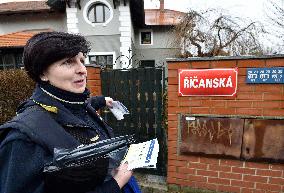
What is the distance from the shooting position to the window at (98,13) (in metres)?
16.2

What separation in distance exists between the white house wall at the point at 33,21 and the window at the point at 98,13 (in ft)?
7.85

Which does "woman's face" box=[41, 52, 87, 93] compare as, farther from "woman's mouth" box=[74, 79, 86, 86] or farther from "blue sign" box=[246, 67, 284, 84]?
"blue sign" box=[246, 67, 284, 84]

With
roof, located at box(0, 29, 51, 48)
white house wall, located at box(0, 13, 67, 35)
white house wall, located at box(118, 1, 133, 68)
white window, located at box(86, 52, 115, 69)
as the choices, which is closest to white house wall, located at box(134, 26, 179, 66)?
white window, located at box(86, 52, 115, 69)

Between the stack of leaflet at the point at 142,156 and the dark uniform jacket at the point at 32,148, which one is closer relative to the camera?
the dark uniform jacket at the point at 32,148

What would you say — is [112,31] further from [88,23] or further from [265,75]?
[265,75]

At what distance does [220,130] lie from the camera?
3209 millimetres

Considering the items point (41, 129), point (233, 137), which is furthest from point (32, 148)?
point (233, 137)

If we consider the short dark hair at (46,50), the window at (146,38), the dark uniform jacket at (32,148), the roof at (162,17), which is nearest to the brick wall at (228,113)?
the short dark hair at (46,50)

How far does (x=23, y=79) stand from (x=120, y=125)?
2.80 m

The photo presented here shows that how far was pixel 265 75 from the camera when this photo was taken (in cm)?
294

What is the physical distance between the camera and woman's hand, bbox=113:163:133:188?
133 cm

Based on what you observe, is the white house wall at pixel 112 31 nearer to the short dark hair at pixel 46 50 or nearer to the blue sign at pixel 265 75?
the blue sign at pixel 265 75

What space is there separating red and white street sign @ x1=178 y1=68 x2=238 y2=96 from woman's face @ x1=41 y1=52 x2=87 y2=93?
1946mm

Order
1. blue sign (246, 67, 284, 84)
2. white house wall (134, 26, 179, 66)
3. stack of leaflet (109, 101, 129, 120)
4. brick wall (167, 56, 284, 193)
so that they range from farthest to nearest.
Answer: white house wall (134, 26, 179, 66), brick wall (167, 56, 284, 193), blue sign (246, 67, 284, 84), stack of leaflet (109, 101, 129, 120)
